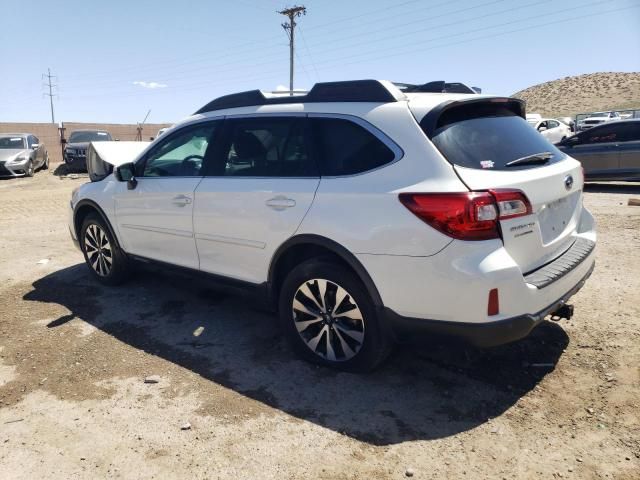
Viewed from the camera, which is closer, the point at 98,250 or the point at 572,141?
the point at 98,250

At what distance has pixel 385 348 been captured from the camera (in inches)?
123

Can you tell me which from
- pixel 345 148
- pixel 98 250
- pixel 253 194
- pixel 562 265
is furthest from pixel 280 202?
pixel 98 250

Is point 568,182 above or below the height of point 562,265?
above

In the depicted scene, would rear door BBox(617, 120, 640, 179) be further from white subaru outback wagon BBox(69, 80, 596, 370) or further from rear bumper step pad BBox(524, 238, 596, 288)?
rear bumper step pad BBox(524, 238, 596, 288)

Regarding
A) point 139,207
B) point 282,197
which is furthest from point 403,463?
point 139,207

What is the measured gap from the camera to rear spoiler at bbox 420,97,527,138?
291 cm

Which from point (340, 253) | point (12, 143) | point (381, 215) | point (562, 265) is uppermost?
point (12, 143)

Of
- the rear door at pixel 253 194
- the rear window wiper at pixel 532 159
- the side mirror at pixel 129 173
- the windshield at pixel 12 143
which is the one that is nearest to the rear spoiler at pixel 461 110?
the rear window wiper at pixel 532 159

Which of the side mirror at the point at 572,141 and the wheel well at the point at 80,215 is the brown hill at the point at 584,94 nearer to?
the side mirror at the point at 572,141

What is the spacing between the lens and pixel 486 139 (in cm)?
305

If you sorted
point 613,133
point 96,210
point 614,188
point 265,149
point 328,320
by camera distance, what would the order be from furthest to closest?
point 614,188 < point 613,133 < point 96,210 < point 265,149 < point 328,320

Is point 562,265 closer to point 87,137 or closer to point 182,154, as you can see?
point 182,154

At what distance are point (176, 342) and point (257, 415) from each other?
1.31 m

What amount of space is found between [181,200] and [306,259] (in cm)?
135
